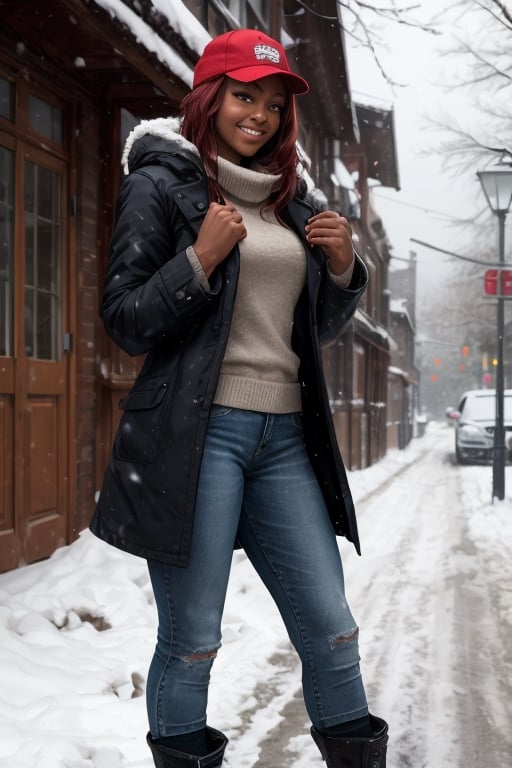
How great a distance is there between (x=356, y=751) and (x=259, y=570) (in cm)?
47

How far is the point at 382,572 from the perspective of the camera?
685 cm

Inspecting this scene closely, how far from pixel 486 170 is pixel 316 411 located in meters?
10.3

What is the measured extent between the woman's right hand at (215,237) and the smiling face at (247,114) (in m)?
0.26

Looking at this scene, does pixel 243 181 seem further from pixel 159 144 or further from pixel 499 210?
pixel 499 210

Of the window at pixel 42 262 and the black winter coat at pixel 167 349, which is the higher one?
the window at pixel 42 262

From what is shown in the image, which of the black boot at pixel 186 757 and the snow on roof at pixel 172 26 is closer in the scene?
the black boot at pixel 186 757

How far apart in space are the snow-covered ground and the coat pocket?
1.28 metres

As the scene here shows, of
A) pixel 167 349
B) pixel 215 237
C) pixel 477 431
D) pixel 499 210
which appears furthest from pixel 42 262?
pixel 477 431

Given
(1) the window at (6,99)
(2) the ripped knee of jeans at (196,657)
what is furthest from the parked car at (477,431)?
(2) the ripped knee of jeans at (196,657)

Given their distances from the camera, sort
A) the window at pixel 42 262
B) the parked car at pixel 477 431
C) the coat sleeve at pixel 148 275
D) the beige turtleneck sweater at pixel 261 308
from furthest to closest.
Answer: the parked car at pixel 477 431, the window at pixel 42 262, the beige turtleneck sweater at pixel 261 308, the coat sleeve at pixel 148 275

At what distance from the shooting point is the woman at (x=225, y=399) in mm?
1960

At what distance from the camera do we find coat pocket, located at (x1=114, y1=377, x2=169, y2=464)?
1.99 m

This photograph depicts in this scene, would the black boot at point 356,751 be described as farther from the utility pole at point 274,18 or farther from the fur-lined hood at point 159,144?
the utility pole at point 274,18

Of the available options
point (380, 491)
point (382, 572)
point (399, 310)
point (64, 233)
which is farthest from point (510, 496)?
point (399, 310)
